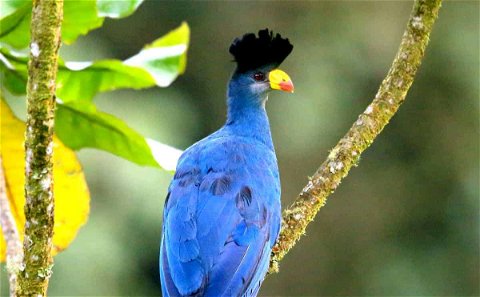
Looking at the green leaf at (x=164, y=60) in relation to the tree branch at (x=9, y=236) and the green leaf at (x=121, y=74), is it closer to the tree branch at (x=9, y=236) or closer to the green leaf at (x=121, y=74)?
the green leaf at (x=121, y=74)

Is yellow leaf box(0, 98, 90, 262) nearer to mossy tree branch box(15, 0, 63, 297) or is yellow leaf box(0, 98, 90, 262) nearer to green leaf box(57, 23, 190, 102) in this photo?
green leaf box(57, 23, 190, 102)

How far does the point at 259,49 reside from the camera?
4.18 meters

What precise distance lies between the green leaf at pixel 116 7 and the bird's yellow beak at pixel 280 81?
2.60 ft

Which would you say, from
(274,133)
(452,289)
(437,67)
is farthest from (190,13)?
(452,289)

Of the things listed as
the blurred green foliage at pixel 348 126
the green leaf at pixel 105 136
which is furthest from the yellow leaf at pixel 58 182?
the blurred green foliage at pixel 348 126

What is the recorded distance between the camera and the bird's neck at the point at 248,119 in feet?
13.8

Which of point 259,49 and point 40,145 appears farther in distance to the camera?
point 259,49

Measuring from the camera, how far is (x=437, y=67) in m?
11.2

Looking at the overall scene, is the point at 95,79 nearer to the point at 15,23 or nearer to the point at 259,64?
the point at 15,23

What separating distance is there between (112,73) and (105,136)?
0.28 meters

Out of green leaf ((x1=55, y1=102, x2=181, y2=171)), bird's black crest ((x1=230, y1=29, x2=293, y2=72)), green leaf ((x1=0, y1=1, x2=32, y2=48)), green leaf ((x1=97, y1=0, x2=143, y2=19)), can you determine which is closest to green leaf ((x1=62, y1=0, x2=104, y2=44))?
green leaf ((x1=97, y1=0, x2=143, y2=19))

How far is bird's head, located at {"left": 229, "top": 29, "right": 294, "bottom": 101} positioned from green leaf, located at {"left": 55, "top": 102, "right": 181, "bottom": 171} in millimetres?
664

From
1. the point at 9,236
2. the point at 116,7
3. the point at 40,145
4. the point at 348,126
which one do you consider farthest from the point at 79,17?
the point at 348,126

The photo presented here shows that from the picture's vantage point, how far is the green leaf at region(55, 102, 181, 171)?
3.67 m
